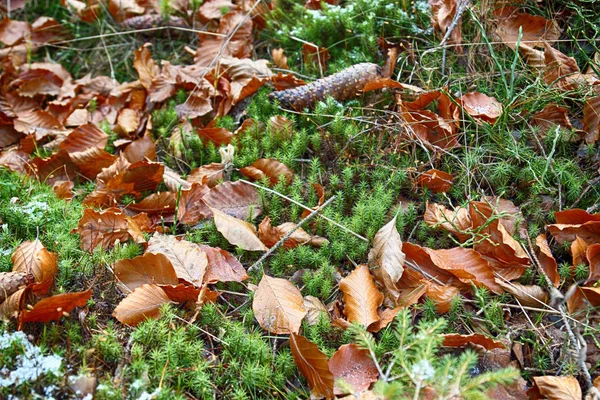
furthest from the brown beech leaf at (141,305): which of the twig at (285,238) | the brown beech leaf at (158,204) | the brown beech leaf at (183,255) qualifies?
the brown beech leaf at (158,204)

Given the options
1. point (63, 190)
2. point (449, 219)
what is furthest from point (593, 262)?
point (63, 190)

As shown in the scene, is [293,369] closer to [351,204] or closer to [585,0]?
[351,204]

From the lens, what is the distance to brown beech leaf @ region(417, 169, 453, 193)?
2688 mm

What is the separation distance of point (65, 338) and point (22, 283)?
29 cm

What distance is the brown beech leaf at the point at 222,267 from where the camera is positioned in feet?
7.76

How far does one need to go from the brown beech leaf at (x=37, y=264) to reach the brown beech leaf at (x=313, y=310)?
3.19ft

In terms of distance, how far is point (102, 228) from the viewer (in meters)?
2.56

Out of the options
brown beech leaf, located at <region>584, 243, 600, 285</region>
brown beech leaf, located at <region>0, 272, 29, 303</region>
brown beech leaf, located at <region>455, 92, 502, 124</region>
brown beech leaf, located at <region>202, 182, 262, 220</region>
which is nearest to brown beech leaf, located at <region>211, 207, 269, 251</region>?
brown beech leaf, located at <region>202, 182, 262, 220</region>

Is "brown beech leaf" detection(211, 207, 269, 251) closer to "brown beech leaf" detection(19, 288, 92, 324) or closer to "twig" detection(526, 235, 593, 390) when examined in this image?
"brown beech leaf" detection(19, 288, 92, 324)

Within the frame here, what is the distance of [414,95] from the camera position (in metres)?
3.04

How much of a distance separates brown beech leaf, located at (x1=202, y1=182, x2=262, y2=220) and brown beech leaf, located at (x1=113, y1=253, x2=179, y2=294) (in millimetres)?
503

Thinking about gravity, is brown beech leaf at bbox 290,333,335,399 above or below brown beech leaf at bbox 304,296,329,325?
above

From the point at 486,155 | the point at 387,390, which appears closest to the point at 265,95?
the point at 486,155

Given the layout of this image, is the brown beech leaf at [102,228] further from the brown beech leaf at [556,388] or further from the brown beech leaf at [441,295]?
the brown beech leaf at [556,388]
